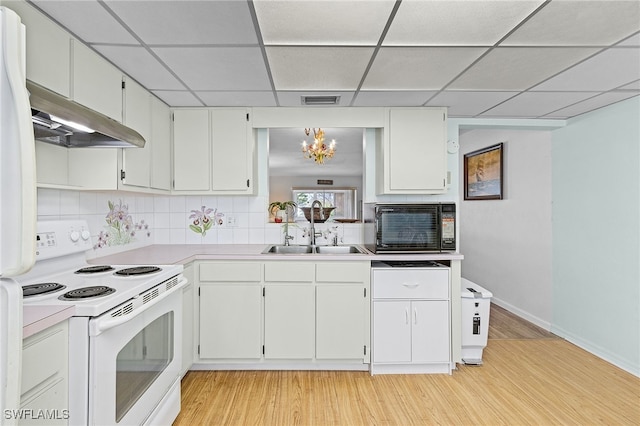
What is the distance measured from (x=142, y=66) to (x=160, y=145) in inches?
26.1

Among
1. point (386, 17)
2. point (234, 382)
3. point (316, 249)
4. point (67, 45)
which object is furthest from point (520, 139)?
point (67, 45)

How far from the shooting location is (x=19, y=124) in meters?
0.69

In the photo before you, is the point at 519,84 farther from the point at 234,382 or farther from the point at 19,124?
the point at 234,382

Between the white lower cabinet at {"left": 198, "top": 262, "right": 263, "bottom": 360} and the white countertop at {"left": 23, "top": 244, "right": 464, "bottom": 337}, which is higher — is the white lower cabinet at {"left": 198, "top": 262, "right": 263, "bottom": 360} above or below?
below

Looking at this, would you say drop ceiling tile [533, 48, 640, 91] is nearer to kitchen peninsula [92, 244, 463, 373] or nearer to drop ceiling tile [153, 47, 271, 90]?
kitchen peninsula [92, 244, 463, 373]

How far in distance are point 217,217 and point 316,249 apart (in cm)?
95

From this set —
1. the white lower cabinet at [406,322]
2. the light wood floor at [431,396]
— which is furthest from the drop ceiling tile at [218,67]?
the light wood floor at [431,396]

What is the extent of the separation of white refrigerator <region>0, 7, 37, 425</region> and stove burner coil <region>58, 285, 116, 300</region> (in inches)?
24.2

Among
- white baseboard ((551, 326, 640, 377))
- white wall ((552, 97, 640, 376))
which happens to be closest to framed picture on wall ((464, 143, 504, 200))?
white wall ((552, 97, 640, 376))

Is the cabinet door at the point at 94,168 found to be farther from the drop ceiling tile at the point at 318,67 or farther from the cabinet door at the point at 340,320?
the cabinet door at the point at 340,320

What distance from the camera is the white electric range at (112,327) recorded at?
3.88 ft

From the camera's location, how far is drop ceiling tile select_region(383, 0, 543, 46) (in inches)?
54.5

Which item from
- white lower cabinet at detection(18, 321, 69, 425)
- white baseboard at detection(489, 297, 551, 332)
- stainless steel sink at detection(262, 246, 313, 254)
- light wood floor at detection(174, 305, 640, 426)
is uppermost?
stainless steel sink at detection(262, 246, 313, 254)

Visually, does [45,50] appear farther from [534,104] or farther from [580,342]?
[580,342]
